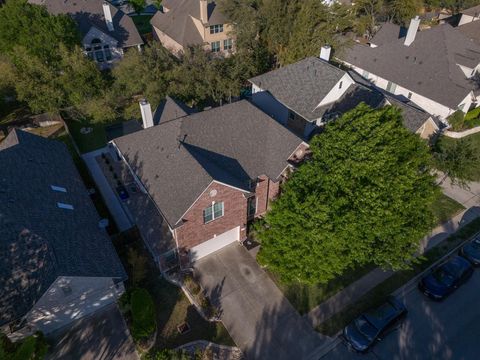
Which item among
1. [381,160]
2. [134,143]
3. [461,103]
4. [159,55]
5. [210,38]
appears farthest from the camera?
[210,38]

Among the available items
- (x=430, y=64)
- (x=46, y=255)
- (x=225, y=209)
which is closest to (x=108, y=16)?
(x=225, y=209)

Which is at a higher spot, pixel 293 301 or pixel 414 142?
pixel 414 142

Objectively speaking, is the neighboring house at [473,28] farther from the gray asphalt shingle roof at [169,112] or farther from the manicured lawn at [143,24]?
the manicured lawn at [143,24]

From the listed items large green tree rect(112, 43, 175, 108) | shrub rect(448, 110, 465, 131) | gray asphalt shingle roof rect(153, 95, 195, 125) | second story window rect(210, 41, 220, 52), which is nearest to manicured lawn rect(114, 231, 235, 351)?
gray asphalt shingle roof rect(153, 95, 195, 125)

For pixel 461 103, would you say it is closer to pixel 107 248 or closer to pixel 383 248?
pixel 383 248

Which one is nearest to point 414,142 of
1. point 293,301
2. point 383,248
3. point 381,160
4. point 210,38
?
point 381,160

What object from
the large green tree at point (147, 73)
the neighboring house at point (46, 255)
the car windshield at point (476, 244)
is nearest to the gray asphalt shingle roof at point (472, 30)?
the car windshield at point (476, 244)
